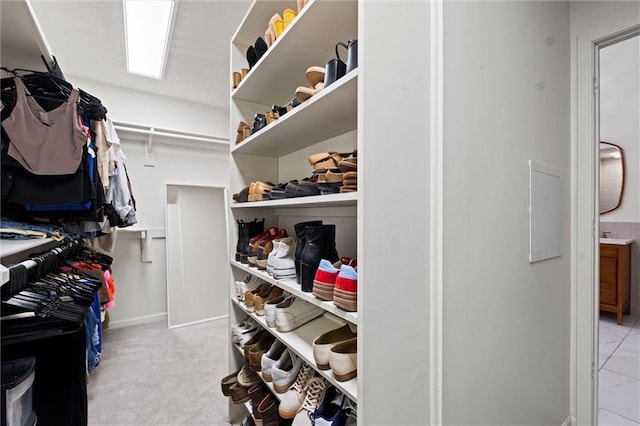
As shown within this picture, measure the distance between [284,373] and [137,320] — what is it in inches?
107

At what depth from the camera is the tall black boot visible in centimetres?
163

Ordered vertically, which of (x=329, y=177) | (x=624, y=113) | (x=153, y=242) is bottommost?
(x=153, y=242)

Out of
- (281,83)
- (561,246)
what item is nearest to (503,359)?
(561,246)

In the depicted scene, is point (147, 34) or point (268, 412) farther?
point (147, 34)

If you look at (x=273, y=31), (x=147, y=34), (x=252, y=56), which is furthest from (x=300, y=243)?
(x=147, y=34)

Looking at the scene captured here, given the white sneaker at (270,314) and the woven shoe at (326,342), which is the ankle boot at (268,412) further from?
the woven shoe at (326,342)

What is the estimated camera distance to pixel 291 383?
1204 millimetres

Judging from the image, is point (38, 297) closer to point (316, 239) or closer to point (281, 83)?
point (316, 239)

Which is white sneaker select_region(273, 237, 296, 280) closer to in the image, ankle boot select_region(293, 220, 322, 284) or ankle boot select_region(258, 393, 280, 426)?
ankle boot select_region(293, 220, 322, 284)

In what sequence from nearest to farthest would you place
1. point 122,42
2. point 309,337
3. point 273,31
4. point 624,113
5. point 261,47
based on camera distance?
point 309,337 → point 273,31 → point 261,47 → point 122,42 → point 624,113

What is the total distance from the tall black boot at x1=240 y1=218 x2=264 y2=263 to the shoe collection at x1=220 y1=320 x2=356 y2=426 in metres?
0.43

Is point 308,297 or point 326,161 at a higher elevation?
point 326,161

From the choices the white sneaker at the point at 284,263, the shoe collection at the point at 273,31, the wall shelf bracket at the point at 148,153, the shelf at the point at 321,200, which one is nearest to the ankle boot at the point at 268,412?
the white sneaker at the point at 284,263

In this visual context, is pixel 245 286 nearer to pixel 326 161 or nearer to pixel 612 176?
pixel 326 161
